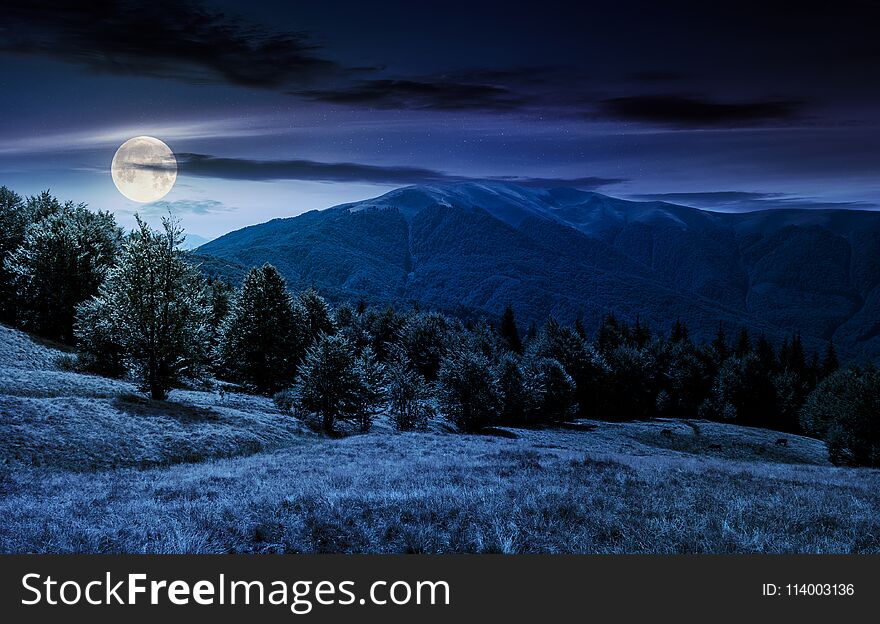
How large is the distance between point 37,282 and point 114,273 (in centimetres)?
2357

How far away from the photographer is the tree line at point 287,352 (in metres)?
26.9

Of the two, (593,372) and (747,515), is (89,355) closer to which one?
(747,515)

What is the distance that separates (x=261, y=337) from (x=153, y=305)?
1854 centimetres

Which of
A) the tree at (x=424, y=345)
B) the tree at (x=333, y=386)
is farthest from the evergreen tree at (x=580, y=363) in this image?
the tree at (x=333, y=386)

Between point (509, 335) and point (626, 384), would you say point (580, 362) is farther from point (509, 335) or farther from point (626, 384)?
point (509, 335)

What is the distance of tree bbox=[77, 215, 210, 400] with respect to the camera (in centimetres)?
2619

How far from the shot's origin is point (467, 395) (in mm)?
49062

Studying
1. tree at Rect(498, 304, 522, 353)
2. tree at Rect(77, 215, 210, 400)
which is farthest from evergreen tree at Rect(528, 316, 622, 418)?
tree at Rect(77, 215, 210, 400)

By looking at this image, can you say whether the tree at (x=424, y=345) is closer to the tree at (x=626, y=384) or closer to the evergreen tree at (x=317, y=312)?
the evergreen tree at (x=317, y=312)

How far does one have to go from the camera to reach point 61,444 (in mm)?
16734

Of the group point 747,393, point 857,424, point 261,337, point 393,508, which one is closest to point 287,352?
point 261,337

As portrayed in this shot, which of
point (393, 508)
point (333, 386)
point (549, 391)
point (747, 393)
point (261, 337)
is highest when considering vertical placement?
point (393, 508)

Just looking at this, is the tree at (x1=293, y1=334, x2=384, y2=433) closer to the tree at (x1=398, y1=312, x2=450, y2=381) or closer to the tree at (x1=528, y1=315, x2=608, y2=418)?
the tree at (x1=398, y1=312, x2=450, y2=381)

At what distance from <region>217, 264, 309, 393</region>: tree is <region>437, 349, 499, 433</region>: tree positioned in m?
15.5
